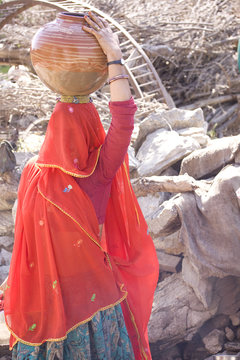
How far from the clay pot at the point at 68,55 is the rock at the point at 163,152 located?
5.15 ft

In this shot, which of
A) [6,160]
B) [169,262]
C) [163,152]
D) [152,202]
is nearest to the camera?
[169,262]

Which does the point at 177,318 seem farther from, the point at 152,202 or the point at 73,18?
the point at 73,18

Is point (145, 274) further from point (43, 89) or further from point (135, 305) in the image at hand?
point (43, 89)

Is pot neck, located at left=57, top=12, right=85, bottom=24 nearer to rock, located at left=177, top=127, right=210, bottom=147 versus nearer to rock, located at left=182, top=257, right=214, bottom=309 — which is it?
rock, located at left=182, top=257, right=214, bottom=309

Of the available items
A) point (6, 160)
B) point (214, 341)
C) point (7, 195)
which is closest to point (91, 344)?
point (214, 341)

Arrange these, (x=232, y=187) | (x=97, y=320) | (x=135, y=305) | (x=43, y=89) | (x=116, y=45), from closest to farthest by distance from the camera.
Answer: (x=116, y=45), (x=97, y=320), (x=135, y=305), (x=232, y=187), (x=43, y=89)

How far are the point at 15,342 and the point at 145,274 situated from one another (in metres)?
0.52

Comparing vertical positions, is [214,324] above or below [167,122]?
below

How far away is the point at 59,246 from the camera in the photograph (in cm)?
156

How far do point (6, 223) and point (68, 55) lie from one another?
2.23 m

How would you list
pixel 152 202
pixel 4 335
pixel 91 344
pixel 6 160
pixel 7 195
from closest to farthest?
pixel 91 344, pixel 4 335, pixel 152 202, pixel 6 160, pixel 7 195

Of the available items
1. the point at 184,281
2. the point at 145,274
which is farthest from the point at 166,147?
the point at 145,274

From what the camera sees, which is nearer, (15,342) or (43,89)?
(15,342)

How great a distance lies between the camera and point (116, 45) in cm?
150
